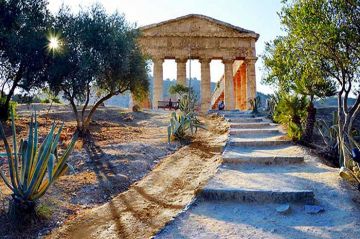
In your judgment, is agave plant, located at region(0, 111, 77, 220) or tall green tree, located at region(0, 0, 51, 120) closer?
agave plant, located at region(0, 111, 77, 220)

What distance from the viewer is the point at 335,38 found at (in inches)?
260

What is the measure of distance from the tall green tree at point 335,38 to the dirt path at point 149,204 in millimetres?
2946

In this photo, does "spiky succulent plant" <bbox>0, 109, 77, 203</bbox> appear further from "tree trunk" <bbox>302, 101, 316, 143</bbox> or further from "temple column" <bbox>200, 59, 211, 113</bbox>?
"temple column" <bbox>200, 59, 211, 113</bbox>

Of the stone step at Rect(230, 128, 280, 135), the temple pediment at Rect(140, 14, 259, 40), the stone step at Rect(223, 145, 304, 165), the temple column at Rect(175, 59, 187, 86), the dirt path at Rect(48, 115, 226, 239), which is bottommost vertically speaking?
the dirt path at Rect(48, 115, 226, 239)

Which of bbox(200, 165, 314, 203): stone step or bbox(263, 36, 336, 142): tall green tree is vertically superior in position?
bbox(263, 36, 336, 142): tall green tree

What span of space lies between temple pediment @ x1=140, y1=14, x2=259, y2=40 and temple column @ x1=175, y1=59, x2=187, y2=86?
7.80ft

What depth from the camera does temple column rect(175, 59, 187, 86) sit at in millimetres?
31317

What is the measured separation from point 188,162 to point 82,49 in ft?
20.9

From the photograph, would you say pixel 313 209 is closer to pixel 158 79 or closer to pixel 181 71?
pixel 158 79

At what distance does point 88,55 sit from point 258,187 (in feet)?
27.7

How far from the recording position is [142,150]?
30.3 ft

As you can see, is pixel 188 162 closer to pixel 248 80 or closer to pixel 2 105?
pixel 2 105

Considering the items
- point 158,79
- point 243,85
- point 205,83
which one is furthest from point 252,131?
point 243,85

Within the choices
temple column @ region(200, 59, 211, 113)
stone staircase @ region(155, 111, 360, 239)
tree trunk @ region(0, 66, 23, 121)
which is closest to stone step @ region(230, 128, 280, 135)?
stone staircase @ region(155, 111, 360, 239)
